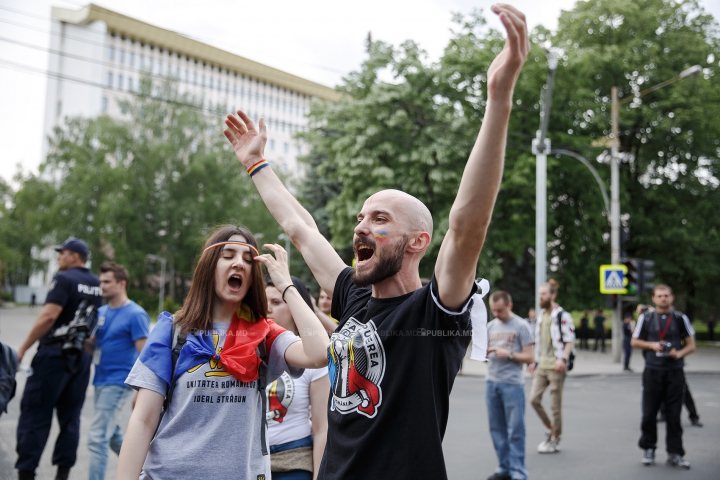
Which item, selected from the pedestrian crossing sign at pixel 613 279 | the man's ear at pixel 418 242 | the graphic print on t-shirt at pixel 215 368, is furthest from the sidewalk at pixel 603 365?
the man's ear at pixel 418 242

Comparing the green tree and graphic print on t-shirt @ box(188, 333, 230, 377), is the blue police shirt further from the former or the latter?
the green tree

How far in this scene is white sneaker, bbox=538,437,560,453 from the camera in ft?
26.3

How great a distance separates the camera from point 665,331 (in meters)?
7.96

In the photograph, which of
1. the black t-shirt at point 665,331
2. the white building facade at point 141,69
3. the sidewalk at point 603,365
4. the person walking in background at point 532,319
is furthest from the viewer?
the white building facade at point 141,69

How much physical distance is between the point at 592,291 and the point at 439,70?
11.5m

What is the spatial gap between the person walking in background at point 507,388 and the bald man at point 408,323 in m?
4.85

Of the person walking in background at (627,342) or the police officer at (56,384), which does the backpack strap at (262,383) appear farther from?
the person walking in background at (627,342)

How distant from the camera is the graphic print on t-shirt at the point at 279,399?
3387 millimetres

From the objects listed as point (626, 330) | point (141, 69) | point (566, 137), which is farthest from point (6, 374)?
point (141, 69)

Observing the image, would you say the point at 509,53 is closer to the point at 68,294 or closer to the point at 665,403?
the point at 68,294

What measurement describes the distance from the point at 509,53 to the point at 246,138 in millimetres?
1649

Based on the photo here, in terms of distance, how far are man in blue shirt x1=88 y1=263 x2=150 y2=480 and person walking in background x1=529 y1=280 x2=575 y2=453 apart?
4967mm

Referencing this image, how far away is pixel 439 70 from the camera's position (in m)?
24.5

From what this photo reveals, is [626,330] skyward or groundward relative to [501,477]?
skyward
